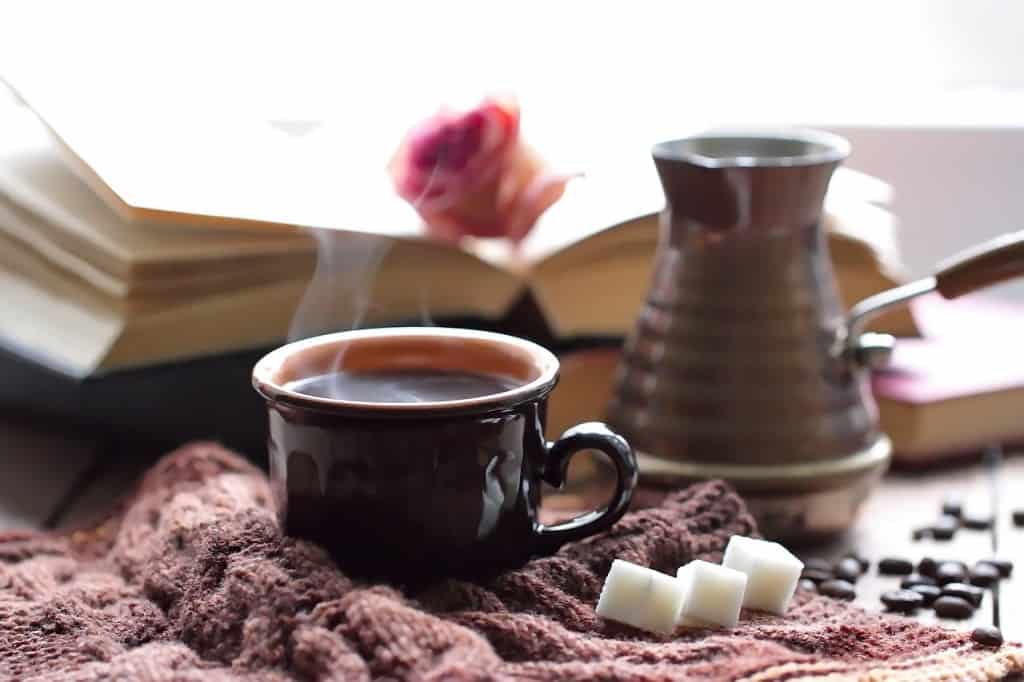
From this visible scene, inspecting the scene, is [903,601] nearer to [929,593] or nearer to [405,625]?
[929,593]

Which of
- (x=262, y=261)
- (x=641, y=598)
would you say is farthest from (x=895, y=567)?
(x=262, y=261)

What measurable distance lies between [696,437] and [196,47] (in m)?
0.98

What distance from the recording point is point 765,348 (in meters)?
0.92

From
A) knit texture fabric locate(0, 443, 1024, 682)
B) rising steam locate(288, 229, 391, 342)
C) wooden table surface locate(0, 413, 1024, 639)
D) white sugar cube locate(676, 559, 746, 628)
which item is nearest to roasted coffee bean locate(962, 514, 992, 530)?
wooden table surface locate(0, 413, 1024, 639)

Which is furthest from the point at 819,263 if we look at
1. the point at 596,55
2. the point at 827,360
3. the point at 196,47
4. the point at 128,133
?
the point at 196,47

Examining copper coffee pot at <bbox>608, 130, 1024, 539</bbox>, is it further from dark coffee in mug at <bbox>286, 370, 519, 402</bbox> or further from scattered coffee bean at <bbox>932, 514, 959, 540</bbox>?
dark coffee in mug at <bbox>286, 370, 519, 402</bbox>

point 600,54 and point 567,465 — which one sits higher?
point 600,54

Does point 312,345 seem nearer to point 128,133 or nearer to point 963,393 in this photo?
point 128,133

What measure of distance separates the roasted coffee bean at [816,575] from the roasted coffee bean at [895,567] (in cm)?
4

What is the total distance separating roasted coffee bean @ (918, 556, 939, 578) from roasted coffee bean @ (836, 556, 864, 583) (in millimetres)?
40

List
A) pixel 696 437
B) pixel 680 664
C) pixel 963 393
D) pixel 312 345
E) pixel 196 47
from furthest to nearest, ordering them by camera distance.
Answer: pixel 196 47 → pixel 963 393 → pixel 696 437 → pixel 312 345 → pixel 680 664

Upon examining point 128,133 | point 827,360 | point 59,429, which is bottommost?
point 59,429

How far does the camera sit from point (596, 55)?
1721 millimetres

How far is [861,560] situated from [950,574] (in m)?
0.06
